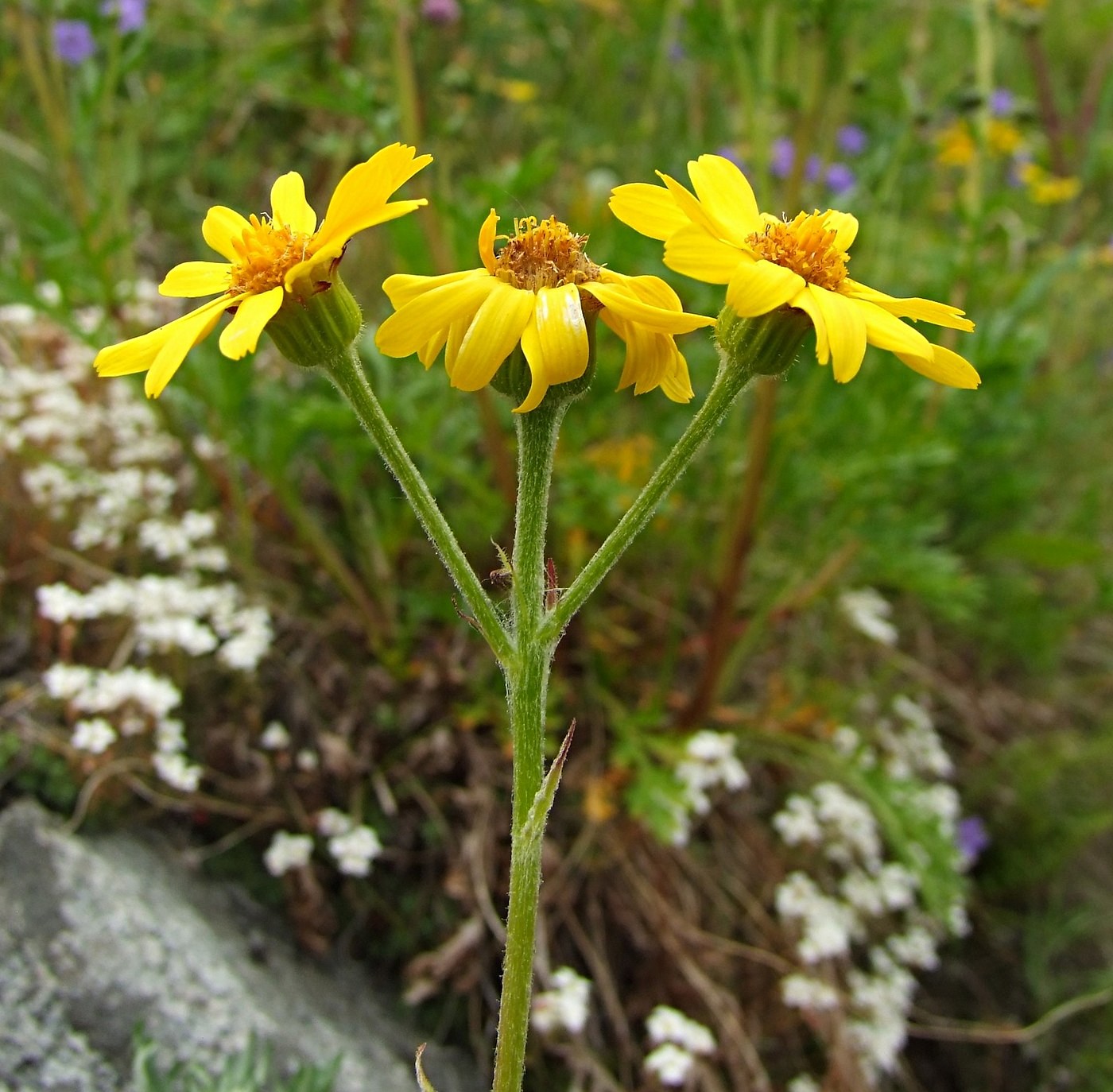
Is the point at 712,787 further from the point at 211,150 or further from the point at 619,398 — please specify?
the point at 211,150

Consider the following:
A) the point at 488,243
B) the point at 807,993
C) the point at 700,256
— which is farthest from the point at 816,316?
the point at 807,993

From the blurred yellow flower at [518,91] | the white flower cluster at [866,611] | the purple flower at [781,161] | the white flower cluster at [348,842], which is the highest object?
the blurred yellow flower at [518,91]

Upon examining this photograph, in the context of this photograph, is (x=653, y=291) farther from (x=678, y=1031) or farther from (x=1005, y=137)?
(x=1005, y=137)

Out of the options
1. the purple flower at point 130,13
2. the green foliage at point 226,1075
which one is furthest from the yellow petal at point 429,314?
the purple flower at point 130,13

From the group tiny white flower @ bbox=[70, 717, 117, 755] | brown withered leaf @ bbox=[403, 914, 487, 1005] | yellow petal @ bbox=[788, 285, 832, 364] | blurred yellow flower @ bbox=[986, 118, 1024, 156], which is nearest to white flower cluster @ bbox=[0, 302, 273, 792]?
tiny white flower @ bbox=[70, 717, 117, 755]

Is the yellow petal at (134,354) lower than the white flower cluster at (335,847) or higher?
higher

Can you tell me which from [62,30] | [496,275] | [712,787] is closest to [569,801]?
[712,787]

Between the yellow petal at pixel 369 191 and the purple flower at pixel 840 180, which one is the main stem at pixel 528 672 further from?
the purple flower at pixel 840 180
